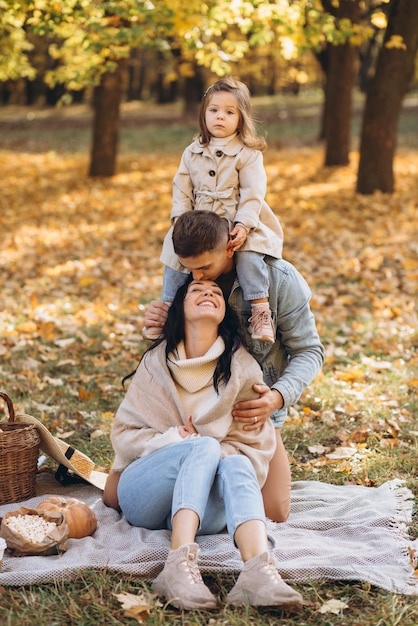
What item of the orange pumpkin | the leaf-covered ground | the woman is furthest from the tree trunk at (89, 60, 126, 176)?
the orange pumpkin

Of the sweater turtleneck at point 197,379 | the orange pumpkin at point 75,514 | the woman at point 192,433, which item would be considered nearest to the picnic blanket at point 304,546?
the orange pumpkin at point 75,514

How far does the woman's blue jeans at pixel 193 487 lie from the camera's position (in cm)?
310

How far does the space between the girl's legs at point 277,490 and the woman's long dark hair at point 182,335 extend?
520 millimetres

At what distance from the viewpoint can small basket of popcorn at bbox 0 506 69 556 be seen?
3.26 metres

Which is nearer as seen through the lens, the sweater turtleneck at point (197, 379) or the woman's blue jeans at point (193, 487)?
the woman's blue jeans at point (193, 487)

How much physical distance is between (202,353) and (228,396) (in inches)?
9.4

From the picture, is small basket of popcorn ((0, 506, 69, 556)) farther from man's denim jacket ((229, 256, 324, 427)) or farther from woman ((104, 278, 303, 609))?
man's denim jacket ((229, 256, 324, 427))

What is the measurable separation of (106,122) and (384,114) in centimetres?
546

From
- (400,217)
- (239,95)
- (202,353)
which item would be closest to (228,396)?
(202,353)

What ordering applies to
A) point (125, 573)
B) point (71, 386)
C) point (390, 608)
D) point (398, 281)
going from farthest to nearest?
point (398, 281) < point (71, 386) < point (125, 573) < point (390, 608)

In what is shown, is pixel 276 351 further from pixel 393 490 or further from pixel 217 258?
pixel 393 490

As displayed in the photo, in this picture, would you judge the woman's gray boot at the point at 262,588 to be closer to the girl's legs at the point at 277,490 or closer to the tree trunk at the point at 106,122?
the girl's legs at the point at 277,490

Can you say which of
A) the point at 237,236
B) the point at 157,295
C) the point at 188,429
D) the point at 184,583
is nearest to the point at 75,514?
the point at 188,429

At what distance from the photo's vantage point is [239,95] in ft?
12.5
